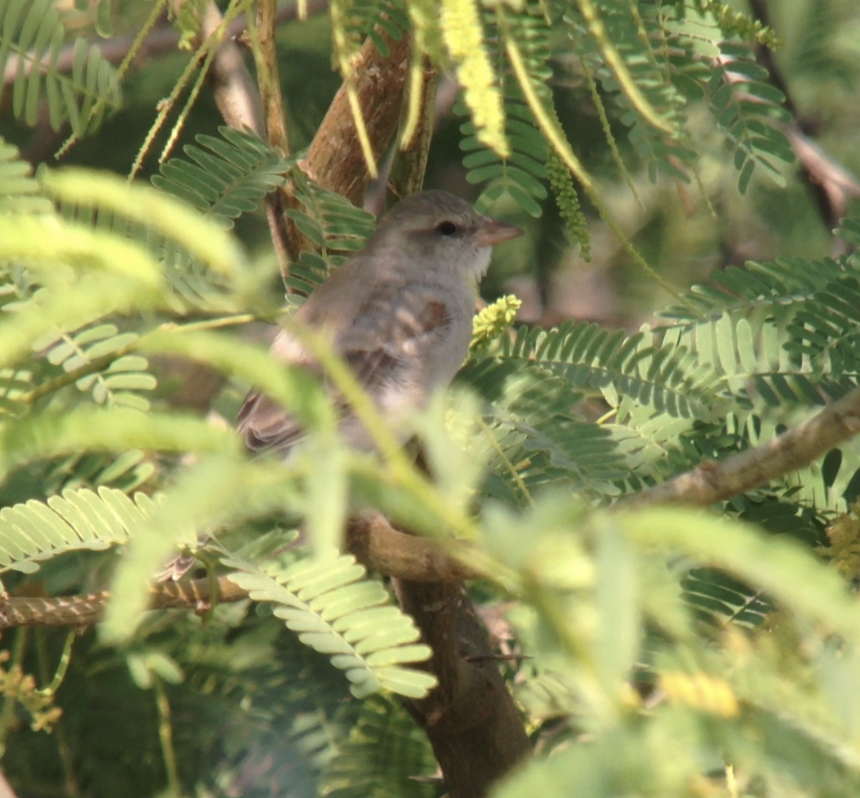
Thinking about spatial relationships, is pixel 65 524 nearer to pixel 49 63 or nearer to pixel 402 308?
pixel 49 63

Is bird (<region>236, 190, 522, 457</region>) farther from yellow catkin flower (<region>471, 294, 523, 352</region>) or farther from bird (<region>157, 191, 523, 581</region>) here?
yellow catkin flower (<region>471, 294, 523, 352</region>)

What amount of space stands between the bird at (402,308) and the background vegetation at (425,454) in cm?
16

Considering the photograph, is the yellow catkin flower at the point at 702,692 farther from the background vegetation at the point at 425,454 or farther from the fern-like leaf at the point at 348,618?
the fern-like leaf at the point at 348,618

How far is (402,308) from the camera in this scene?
3.68m

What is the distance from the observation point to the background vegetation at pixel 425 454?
0.71m

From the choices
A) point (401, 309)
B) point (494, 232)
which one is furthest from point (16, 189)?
point (494, 232)

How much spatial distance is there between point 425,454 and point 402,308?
173 centimetres

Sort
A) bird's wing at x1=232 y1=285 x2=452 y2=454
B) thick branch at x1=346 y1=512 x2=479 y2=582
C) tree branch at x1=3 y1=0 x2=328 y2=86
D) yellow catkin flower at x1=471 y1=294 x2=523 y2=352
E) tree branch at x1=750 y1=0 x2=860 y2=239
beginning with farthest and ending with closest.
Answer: tree branch at x1=750 y1=0 x2=860 y2=239 → tree branch at x1=3 y1=0 x2=328 y2=86 → bird's wing at x1=232 y1=285 x2=452 y2=454 → yellow catkin flower at x1=471 y1=294 x2=523 y2=352 → thick branch at x1=346 y1=512 x2=479 y2=582

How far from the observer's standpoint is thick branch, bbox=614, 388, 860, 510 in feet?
4.48

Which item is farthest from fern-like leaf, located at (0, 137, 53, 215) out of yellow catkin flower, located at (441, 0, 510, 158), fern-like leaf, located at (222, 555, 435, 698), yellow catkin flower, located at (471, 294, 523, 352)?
yellow catkin flower, located at (471, 294, 523, 352)

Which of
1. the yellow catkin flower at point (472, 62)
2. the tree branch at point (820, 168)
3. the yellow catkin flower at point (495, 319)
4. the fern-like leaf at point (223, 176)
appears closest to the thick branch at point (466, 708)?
the yellow catkin flower at point (495, 319)

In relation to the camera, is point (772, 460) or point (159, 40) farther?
point (159, 40)

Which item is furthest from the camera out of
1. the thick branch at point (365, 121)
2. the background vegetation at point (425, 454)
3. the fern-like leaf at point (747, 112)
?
the thick branch at point (365, 121)

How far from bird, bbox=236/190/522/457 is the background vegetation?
0.51ft
